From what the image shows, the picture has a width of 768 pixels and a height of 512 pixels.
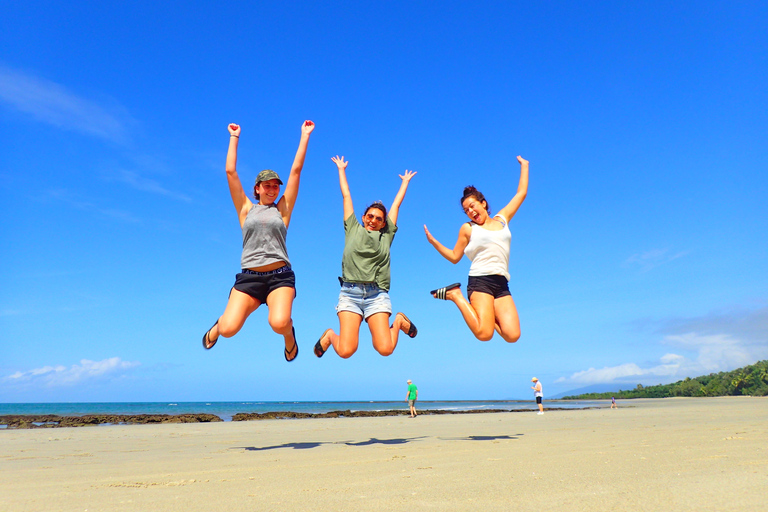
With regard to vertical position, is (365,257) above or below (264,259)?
above

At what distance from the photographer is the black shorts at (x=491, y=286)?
303 inches

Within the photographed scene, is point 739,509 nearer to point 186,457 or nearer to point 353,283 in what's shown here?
point 353,283

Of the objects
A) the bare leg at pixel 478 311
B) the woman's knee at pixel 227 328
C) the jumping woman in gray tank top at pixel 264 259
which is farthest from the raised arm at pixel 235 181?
the bare leg at pixel 478 311

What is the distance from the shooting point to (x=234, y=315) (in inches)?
266

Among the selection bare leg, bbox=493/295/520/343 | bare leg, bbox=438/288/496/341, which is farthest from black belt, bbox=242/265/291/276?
bare leg, bbox=493/295/520/343

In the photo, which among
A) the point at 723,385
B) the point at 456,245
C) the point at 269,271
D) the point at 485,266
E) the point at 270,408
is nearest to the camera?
the point at 269,271

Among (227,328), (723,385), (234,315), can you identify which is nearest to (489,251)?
(234,315)

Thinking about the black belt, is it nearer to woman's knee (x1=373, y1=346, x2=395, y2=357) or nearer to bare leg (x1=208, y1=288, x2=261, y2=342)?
bare leg (x1=208, y1=288, x2=261, y2=342)

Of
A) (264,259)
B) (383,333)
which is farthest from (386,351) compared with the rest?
(264,259)

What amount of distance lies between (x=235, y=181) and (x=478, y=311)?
4.14 meters

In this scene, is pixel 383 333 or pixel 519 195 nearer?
pixel 383 333

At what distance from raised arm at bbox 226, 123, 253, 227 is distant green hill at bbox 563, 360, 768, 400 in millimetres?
53675

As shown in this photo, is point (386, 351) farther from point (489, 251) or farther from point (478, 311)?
point (489, 251)

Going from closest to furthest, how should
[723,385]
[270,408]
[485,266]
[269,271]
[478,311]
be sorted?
1. [269,271]
2. [478,311]
3. [485,266]
4. [723,385]
5. [270,408]
